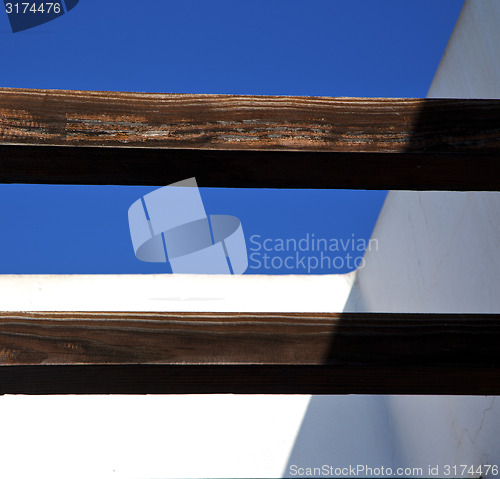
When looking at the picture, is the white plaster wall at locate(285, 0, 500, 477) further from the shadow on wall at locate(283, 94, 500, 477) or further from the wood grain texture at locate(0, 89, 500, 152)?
the wood grain texture at locate(0, 89, 500, 152)

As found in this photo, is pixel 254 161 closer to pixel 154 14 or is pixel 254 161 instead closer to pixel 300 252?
pixel 154 14

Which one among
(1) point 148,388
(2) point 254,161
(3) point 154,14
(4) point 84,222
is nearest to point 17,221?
(4) point 84,222

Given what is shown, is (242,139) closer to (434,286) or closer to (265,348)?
(265,348)

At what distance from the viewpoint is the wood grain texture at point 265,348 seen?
113cm

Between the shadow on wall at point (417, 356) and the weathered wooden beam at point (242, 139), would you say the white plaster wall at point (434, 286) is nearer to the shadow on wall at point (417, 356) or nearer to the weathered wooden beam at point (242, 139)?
the shadow on wall at point (417, 356)

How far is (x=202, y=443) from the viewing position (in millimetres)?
3168

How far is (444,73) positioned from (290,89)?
2.31ft

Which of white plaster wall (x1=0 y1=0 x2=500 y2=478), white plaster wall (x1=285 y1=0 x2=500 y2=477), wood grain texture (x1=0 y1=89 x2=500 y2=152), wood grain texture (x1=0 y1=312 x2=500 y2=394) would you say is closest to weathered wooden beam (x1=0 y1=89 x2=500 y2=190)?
wood grain texture (x1=0 y1=89 x2=500 y2=152)

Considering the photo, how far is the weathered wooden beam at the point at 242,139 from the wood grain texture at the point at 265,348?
1.07 feet

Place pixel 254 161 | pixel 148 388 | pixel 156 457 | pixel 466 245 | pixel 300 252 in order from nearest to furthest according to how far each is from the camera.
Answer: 1. pixel 254 161
2. pixel 148 388
3. pixel 466 245
4. pixel 156 457
5. pixel 300 252

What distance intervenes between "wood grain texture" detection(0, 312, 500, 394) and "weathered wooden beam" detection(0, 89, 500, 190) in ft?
1.07

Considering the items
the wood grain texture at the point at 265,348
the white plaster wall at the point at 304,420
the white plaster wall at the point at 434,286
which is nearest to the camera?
the wood grain texture at the point at 265,348

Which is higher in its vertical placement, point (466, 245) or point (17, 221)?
point (466, 245)

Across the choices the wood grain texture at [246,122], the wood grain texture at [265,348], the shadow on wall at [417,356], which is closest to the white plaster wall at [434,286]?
the shadow on wall at [417,356]
